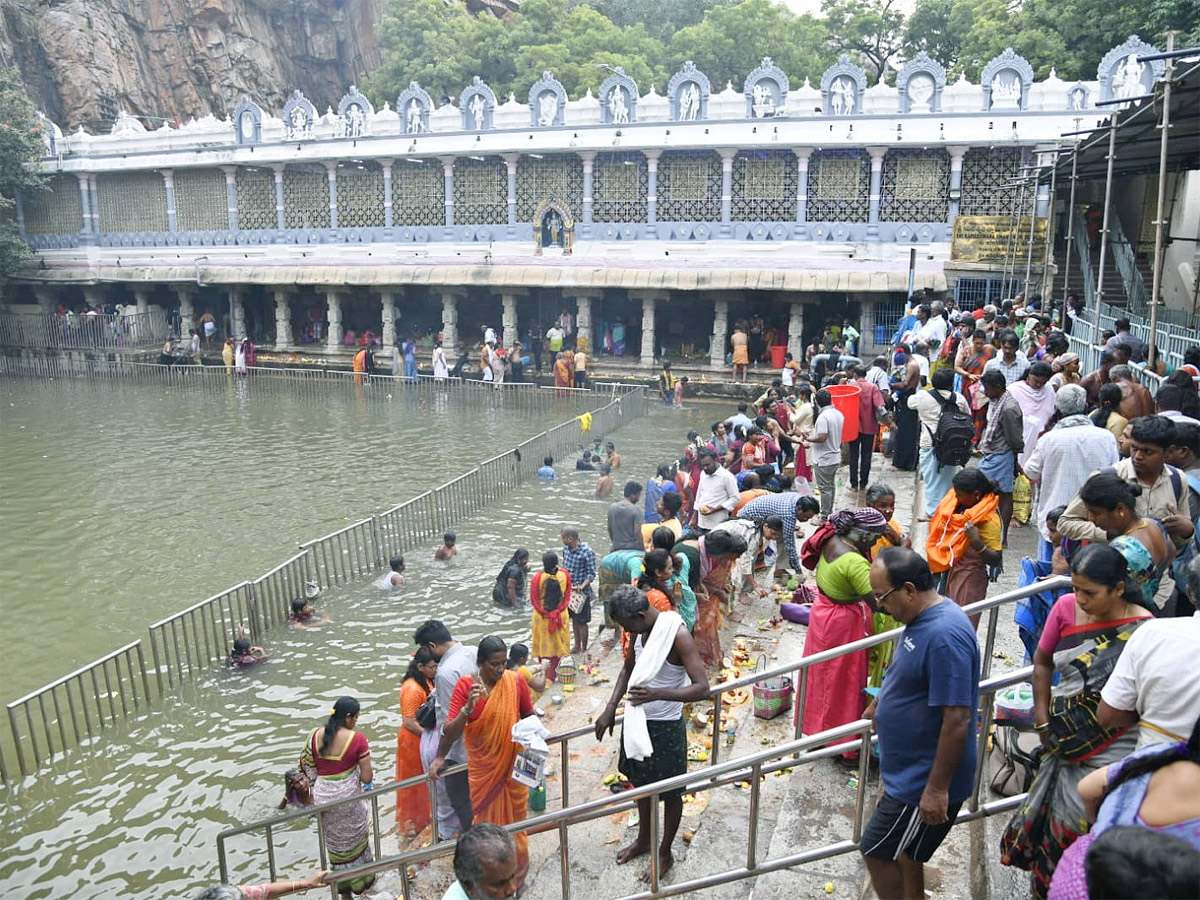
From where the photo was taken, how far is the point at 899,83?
24.2m

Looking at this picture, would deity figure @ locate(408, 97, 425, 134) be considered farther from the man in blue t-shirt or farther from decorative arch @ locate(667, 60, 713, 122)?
the man in blue t-shirt

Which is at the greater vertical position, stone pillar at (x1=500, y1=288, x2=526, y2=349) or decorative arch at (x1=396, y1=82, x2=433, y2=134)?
decorative arch at (x1=396, y1=82, x2=433, y2=134)

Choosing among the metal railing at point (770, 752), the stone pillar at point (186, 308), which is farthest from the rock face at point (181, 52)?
the metal railing at point (770, 752)

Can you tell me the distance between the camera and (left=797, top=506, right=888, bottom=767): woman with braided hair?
5.20 metres

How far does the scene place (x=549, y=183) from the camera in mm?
28250

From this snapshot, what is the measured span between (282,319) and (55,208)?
1116cm

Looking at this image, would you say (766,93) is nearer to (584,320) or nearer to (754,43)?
(584,320)

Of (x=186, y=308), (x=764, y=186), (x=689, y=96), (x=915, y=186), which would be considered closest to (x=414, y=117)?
(x=689, y=96)

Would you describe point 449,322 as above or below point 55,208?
below

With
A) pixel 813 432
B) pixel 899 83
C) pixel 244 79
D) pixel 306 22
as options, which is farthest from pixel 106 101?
pixel 813 432

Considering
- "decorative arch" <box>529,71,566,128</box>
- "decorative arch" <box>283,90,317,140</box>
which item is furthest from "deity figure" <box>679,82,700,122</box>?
"decorative arch" <box>283,90,317,140</box>

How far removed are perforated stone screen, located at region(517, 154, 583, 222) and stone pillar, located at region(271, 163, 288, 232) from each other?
8321 mm

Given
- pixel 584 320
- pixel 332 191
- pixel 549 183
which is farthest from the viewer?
pixel 332 191

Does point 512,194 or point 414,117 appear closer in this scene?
point 512,194
